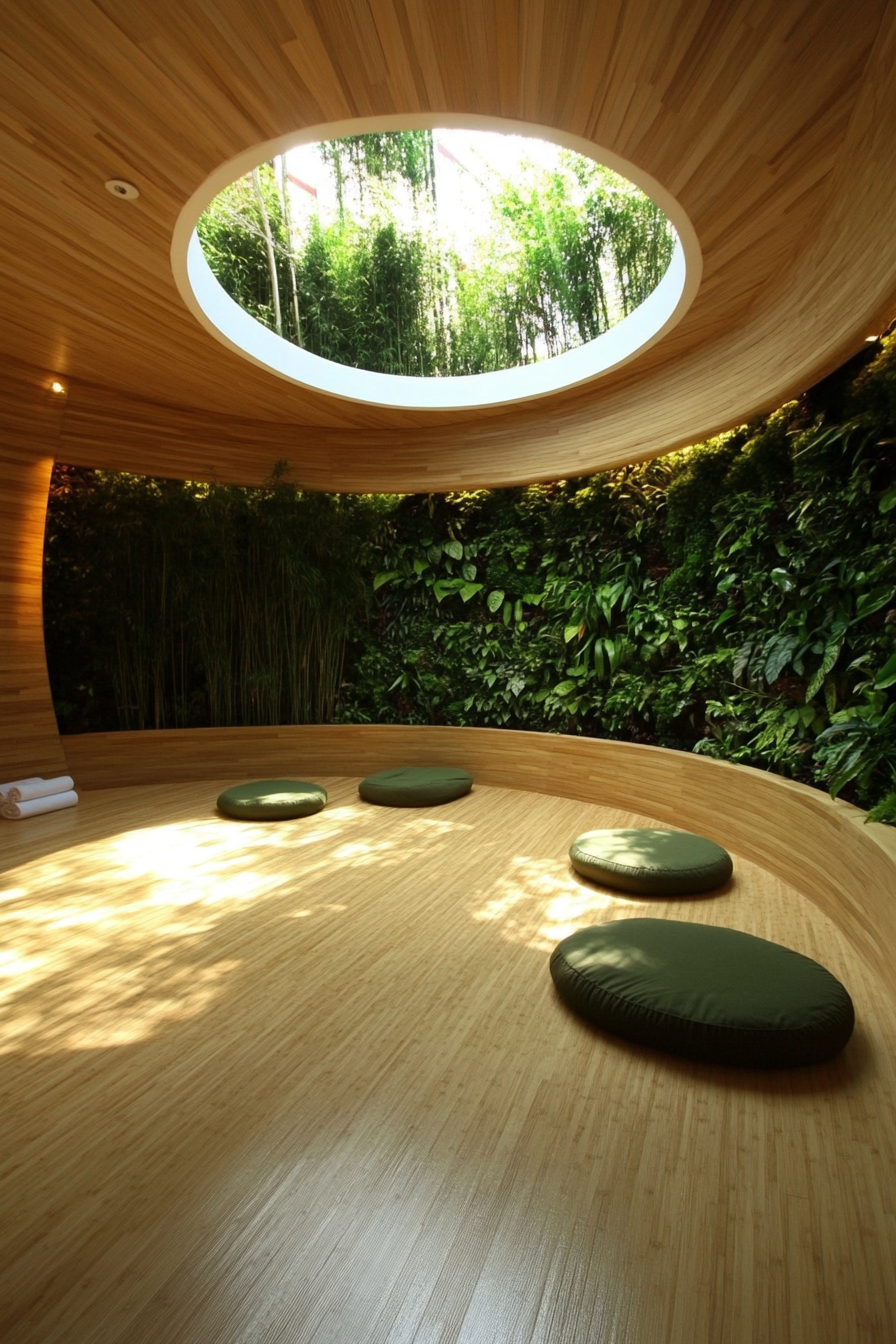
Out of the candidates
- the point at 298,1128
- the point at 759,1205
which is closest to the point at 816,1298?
the point at 759,1205

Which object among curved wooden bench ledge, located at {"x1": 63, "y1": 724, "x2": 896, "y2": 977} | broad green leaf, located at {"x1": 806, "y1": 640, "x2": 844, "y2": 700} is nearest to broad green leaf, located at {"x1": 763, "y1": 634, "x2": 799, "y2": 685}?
broad green leaf, located at {"x1": 806, "y1": 640, "x2": 844, "y2": 700}

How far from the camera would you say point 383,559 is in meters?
6.64

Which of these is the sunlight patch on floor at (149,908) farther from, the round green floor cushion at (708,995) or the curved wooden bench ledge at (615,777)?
the round green floor cushion at (708,995)

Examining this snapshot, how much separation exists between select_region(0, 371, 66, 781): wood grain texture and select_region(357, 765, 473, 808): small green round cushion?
2493 mm

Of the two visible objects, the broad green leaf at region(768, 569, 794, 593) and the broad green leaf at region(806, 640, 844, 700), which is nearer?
the broad green leaf at region(806, 640, 844, 700)

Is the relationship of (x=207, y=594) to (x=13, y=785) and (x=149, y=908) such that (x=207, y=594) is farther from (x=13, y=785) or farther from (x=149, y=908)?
(x=149, y=908)

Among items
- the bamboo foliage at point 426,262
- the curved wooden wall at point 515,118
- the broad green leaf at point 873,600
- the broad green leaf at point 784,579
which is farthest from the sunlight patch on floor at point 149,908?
the bamboo foliage at point 426,262

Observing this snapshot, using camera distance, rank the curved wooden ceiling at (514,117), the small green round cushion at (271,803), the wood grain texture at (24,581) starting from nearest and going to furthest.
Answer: the curved wooden ceiling at (514,117) → the small green round cushion at (271,803) → the wood grain texture at (24,581)

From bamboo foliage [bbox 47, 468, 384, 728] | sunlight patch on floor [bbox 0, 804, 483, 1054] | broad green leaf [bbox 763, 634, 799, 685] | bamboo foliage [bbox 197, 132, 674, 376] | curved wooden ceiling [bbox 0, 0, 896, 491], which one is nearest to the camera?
curved wooden ceiling [bbox 0, 0, 896, 491]

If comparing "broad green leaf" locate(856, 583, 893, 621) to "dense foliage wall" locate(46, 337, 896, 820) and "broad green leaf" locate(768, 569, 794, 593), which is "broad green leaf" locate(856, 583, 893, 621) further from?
"broad green leaf" locate(768, 569, 794, 593)

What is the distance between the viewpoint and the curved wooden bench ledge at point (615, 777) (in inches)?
109

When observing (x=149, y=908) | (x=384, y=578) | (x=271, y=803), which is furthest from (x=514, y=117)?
(x=384, y=578)

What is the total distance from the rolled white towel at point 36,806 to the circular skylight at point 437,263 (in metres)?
3.44

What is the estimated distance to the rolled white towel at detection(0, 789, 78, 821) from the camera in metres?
4.91
